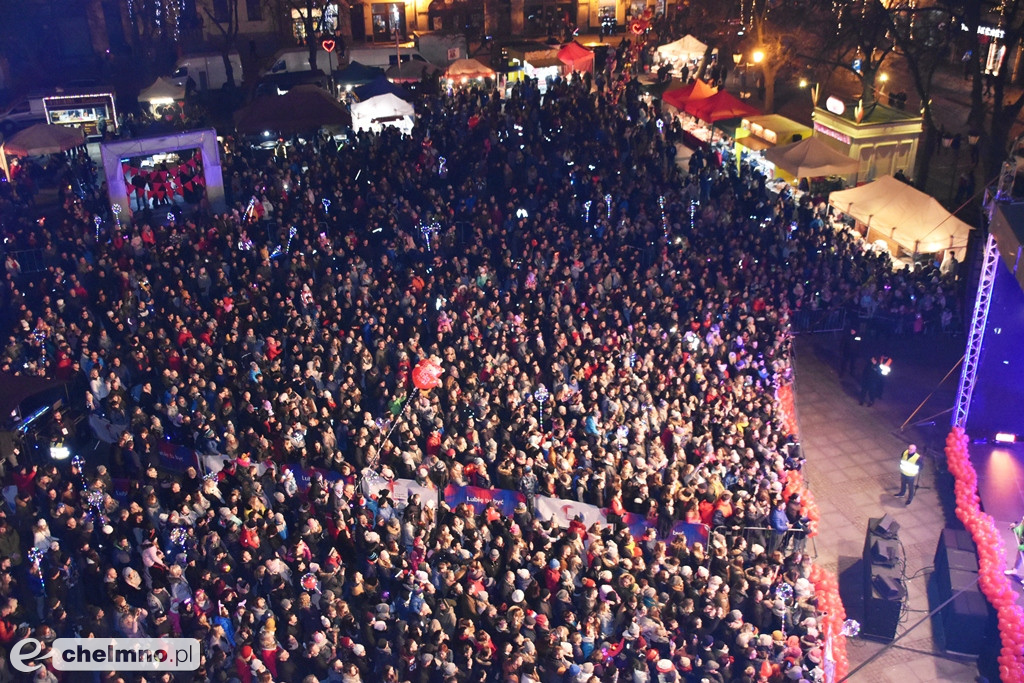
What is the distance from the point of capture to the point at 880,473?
18.8 metres

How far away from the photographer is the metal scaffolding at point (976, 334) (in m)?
18.6

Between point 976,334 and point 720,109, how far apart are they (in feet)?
46.2

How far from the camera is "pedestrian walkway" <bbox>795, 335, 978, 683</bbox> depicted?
14.9 metres

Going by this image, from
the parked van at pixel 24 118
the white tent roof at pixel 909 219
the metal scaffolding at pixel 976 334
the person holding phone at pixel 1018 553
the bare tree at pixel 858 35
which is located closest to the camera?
the person holding phone at pixel 1018 553

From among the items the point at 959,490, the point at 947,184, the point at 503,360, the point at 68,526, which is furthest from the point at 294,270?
the point at 947,184

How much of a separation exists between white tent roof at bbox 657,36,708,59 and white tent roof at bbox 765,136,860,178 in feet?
41.1

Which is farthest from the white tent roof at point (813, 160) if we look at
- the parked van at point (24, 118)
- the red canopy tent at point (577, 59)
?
the parked van at point (24, 118)

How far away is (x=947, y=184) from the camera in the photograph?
33.1 meters

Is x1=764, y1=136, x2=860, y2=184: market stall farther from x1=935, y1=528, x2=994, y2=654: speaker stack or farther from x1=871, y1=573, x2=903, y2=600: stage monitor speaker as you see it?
x1=871, y1=573, x2=903, y2=600: stage monitor speaker

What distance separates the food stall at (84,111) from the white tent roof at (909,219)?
21.5 metres

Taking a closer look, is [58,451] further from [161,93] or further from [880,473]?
[161,93]

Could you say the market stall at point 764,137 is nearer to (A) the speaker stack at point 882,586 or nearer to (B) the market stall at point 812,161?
(B) the market stall at point 812,161

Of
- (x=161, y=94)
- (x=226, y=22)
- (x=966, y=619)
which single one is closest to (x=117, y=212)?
(x=161, y=94)

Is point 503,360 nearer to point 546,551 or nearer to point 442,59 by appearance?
point 546,551
